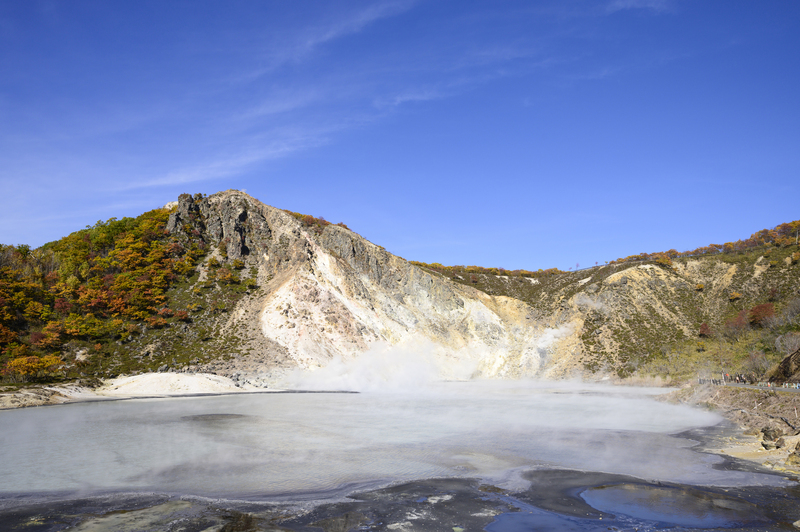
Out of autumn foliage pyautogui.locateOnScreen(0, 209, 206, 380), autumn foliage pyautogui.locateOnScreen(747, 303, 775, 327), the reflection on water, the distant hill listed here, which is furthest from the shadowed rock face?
the reflection on water

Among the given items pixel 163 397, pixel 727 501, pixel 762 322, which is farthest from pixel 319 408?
pixel 762 322

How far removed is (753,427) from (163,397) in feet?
138

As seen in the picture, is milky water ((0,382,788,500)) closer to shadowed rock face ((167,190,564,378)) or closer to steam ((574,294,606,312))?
shadowed rock face ((167,190,564,378))

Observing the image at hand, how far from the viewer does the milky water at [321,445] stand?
15.7 meters

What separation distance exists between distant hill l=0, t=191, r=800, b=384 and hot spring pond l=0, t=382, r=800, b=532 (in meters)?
21.9

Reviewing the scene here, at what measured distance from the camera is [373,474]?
16359 mm

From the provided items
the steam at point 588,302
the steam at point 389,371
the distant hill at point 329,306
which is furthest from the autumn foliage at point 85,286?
the steam at point 588,302

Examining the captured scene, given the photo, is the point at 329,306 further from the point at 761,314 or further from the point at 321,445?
the point at 761,314

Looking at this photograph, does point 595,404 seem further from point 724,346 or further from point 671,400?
point 724,346

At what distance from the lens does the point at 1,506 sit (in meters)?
13.0

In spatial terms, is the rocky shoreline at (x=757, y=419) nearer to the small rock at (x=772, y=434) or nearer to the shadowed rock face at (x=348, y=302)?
the small rock at (x=772, y=434)

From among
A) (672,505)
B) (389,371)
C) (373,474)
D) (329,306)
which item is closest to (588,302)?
(389,371)

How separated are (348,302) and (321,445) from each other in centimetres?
4347

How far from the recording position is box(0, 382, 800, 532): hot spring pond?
1198 cm
